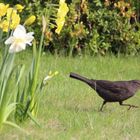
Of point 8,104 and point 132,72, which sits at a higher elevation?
point 8,104

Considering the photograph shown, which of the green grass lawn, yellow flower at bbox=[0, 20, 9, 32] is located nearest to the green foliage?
the green grass lawn

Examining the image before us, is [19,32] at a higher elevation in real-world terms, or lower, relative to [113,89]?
higher

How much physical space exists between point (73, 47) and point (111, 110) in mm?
3619

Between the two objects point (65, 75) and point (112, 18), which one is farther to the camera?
point (112, 18)

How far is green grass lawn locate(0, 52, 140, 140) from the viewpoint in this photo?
20.4 feet

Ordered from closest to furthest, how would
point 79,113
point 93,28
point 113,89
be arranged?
point 79,113 < point 113,89 < point 93,28

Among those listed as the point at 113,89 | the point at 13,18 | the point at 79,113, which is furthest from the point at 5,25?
the point at 113,89

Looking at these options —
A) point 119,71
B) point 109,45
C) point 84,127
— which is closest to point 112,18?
point 109,45

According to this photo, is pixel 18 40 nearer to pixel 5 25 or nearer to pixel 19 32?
pixel 19 32

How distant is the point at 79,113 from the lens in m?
7.02

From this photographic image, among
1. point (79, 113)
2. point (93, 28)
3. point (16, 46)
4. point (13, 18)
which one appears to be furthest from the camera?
point (93, 28)

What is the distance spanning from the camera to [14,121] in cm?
651

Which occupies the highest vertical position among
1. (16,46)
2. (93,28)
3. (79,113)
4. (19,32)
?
(19,32)

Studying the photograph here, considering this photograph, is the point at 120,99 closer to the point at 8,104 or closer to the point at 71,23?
the point at 8,104
